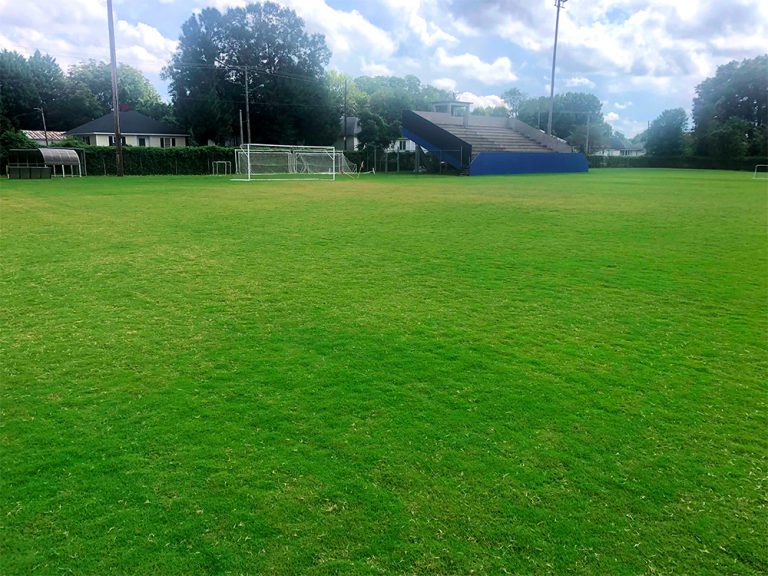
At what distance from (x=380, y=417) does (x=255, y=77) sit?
56233 mm

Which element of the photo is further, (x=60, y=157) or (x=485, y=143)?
(x=485, y=143)

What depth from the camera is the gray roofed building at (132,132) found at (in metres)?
57.8

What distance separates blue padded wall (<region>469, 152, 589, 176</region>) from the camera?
44125 millimetres

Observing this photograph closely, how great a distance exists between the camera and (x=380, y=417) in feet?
13.3

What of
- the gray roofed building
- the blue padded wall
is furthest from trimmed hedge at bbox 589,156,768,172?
the gray roofed building

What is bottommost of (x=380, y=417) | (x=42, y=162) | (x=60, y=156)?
(x=380, y=417)

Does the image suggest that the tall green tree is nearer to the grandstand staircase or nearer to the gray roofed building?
the grandstand staircase

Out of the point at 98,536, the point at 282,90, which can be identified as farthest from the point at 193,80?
the point at 98,536

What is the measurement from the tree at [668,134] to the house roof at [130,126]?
199 feet

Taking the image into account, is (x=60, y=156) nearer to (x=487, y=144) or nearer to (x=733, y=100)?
(x=487, y=144)

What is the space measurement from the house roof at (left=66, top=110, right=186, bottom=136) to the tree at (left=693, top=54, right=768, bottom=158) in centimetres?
6343

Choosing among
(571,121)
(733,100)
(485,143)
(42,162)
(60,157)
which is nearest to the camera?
(60,157)

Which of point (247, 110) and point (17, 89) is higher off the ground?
point (17, 89)

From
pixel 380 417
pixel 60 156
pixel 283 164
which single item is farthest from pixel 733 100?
pixel 380 417
